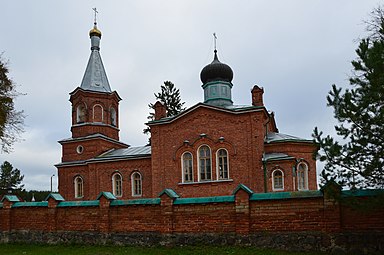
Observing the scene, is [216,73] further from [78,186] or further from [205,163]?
[78,186]

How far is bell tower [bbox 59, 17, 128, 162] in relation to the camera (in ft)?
75.1

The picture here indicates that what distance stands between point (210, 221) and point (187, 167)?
29.8ft

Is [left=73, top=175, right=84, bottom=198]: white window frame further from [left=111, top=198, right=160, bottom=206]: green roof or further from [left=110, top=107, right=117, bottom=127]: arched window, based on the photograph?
[left=111, top=198, right=160, bottom=206]: green roof

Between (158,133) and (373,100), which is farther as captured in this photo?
(158,133)

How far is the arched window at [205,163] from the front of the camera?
18453 mm

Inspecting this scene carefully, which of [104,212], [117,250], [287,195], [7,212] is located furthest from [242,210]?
[7,212]

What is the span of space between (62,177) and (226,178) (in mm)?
10177

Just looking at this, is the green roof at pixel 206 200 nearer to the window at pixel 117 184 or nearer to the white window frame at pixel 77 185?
the window at pixel 117 184

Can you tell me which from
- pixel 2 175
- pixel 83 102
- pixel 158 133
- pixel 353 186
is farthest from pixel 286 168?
pixel 2 175

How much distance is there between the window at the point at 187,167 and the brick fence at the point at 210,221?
25.8 feet

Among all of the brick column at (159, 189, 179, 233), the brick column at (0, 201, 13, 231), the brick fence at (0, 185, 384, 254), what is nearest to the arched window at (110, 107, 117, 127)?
the brick column at (0, 201, 13, 231)

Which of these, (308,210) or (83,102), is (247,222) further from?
(83,102)

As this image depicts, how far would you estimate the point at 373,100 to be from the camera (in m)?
6.86

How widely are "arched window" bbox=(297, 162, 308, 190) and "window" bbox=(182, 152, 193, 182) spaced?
15.7ft
